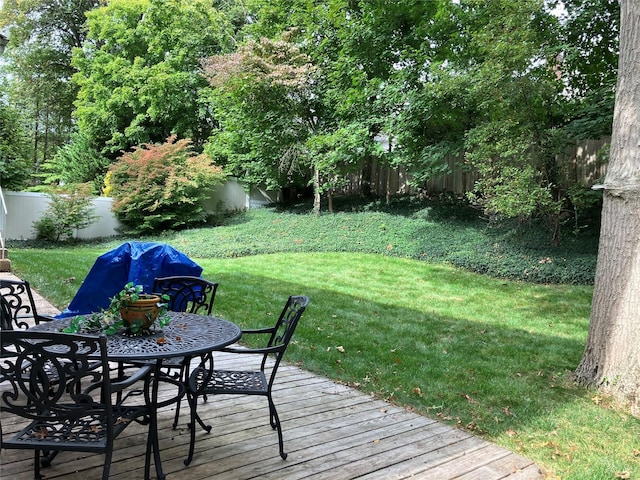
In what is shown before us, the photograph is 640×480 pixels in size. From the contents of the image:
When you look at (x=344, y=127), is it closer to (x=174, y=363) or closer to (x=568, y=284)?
(x=568, y=284)

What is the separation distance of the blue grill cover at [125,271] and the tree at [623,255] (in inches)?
132

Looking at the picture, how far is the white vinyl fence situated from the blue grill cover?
300 inches

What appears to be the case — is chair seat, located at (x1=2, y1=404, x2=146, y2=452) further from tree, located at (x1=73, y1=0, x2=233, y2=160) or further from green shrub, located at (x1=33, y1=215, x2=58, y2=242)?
tree, located at (x1=73, y1=0, x2=233, y2=160)

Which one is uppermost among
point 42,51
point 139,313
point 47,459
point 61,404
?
point 42,51

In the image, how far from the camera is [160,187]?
1308 cm

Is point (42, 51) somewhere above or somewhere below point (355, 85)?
above

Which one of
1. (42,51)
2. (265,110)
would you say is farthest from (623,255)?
(42,51)

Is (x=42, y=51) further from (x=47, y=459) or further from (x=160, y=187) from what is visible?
(x=47, y=459)

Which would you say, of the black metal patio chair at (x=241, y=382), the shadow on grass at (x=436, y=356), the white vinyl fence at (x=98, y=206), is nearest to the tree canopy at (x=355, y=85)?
the white vinyl fence at (x=98, y=206)

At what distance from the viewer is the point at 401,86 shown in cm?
1057

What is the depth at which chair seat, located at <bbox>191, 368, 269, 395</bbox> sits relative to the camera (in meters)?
2.38

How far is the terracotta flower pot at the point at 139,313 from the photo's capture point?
2299 mm

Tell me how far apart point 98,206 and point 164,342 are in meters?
12.5

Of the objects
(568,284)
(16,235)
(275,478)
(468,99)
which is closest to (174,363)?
(275,478)
